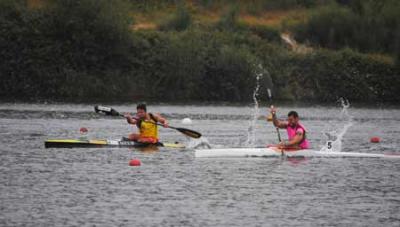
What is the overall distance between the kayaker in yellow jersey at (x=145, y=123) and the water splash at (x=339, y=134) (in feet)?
19.0

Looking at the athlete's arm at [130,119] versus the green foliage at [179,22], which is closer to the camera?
the athlete's arm at [130,119]

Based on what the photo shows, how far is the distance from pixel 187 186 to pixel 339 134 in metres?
12.9

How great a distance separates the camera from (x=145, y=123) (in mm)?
35875

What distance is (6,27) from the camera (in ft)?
225

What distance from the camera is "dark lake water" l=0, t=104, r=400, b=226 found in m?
23.7

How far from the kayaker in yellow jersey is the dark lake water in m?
0.53

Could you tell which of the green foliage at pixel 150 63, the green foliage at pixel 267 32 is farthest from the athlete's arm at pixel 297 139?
the green foliage at pixel 267 32

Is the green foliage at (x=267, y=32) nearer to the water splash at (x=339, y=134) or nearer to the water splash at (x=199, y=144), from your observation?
the water splash at (x=339, y=134)

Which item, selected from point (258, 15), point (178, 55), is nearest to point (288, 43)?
point (258, 15)

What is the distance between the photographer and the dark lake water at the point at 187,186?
2373cm

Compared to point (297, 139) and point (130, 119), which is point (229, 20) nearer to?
point (130, 119)

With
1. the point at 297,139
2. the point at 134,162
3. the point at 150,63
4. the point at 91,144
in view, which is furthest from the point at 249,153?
the point at 150,63

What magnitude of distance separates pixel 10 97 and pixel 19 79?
5.36ft

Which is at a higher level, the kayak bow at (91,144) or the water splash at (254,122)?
the water splash at (254,122)
